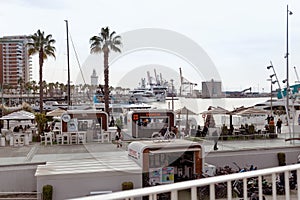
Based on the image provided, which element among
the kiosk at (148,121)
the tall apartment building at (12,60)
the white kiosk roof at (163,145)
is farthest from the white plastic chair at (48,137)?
the tall apartment building at (12,60)

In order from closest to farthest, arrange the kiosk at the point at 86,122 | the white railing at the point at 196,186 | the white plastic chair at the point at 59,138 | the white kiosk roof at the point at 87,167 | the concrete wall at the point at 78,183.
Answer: the white railing at the point at 196,186
the concrete wall at the point at 78,183
the white kiosk roof at the point at 87,167
the white plastic chair at the point at 59,138
the kiosk at the point at 86,122

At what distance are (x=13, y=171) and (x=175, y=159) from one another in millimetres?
5570

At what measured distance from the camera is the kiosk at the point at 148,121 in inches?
931

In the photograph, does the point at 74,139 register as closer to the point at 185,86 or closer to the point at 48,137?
the point at 48,137

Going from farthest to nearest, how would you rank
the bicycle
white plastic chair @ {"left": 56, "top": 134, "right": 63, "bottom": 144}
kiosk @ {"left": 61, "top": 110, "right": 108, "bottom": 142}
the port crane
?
1. the port crane
2. kiosk @ {"left": 61, "top": 110, "right": 108, "bottom": 142}
3. white plastic chair @ {"left": 56, "top": 134, "right": 63, "bottom": 144}
4. the bicycle

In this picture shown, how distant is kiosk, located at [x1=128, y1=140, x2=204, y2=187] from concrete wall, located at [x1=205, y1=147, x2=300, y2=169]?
92.4 inches

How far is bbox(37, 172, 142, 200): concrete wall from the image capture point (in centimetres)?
1182

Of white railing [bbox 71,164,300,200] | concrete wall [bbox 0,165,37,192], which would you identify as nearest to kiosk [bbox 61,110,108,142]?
concrete wall [bbox 0,165,37,192]

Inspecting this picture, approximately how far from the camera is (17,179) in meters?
13.7

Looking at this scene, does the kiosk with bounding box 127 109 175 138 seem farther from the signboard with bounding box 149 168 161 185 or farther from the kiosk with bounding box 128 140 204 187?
the signboard with bounding box 149 168 161 185

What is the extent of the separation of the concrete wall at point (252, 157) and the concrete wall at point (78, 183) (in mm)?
5132

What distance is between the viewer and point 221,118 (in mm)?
29578

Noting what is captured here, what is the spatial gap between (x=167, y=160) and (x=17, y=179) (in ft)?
17.0

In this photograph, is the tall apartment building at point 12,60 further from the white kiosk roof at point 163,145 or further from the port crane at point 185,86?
the white kiosk roof at point 163,145
